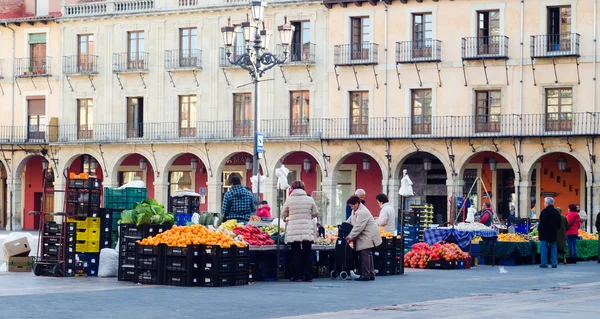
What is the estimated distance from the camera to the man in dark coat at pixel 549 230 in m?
25.9

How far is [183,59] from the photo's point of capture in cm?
4709

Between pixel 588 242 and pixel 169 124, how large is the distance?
834 inches

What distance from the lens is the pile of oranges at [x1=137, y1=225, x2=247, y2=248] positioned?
18.5m

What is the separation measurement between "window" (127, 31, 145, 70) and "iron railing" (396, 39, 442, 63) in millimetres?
10591

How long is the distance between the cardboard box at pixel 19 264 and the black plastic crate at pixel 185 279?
420 centimetres

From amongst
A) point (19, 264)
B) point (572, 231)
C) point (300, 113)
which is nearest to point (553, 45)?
point (300, 113)

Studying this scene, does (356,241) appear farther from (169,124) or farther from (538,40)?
(169,124)

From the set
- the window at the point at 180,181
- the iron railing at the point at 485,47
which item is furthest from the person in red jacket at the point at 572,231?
the window at the point at 180,181

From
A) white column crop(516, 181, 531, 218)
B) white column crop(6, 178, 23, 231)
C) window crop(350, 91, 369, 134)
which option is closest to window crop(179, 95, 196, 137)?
window crop(350, 91, 369, 134)

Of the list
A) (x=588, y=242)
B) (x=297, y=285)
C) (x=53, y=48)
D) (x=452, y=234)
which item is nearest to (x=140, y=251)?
(x=297, y=285)

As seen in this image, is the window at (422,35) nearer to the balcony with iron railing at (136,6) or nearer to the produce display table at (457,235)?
the balcony with iron railing at (136,6)

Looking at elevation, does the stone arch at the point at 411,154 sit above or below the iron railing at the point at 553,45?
below

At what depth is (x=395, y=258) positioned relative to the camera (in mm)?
22344

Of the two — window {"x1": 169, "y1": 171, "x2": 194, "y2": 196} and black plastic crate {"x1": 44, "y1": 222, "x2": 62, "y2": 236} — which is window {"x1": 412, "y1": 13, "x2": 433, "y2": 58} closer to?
window {"x1": 169, "y1": 171, "x2": 194, "y2": 196}
